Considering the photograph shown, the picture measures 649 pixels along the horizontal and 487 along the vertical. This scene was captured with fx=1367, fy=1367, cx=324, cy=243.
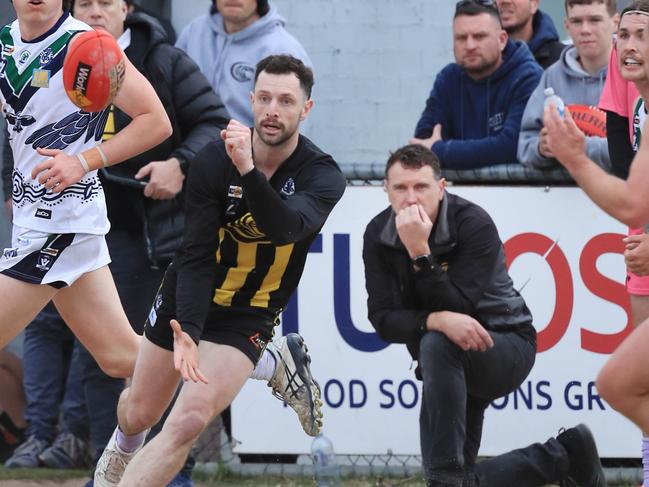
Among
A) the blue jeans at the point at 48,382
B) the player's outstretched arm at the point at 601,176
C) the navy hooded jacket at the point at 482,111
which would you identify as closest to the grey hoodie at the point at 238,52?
the navy hooded jacket at the point at 482,111

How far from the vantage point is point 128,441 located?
6043 millimetres

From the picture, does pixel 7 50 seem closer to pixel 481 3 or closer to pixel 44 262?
pixel 44 262

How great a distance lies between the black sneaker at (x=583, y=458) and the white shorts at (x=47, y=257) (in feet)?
8.27

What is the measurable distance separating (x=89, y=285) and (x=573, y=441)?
8.19 feet

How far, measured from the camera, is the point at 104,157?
562 centimetres

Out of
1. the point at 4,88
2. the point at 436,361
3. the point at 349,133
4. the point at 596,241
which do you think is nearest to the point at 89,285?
the point at 4,88

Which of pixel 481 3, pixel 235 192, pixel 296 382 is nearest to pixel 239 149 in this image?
pixel 235 192

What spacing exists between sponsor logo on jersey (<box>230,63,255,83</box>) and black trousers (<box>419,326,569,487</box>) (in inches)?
90.4

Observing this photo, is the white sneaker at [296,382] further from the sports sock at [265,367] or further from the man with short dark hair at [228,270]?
the man with short dark hair at [228,270]

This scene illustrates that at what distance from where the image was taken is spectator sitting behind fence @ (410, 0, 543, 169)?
7469mm

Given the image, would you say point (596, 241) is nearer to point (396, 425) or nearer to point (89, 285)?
point (396, 425)

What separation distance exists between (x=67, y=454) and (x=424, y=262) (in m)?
2.64

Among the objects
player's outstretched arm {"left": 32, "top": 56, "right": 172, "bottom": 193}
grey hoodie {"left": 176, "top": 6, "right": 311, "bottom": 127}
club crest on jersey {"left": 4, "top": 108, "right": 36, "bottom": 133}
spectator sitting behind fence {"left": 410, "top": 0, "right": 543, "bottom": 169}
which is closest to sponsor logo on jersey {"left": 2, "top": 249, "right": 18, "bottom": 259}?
player's outstretched arm {"left": 32, "top": 56, "right": 172, "bottom": 193}

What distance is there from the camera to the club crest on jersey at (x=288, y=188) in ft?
18.9
